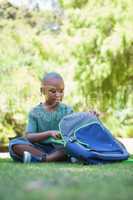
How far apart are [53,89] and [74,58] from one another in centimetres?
885

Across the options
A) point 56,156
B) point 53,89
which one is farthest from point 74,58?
point 56,156

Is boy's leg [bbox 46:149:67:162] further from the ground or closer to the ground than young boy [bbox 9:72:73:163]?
closer to the ground

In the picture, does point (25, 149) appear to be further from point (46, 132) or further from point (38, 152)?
point (46, 132)

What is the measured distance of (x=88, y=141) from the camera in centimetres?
448

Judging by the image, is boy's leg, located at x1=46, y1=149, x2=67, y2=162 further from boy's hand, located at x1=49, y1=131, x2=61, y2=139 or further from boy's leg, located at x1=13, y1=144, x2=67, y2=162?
boy's hand, located at x1=49, y1=131, x2=61, y2=139

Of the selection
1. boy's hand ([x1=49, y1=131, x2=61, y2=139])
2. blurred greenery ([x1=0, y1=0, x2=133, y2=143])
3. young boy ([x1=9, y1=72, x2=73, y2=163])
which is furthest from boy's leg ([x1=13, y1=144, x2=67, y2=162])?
blurred greenery ([x1=0, y1=0, x2=133, y2=143])

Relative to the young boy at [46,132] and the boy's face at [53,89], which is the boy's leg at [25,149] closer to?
the young boy at [46,132]

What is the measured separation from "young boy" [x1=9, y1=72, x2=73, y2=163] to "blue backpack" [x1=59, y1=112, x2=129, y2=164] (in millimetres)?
128

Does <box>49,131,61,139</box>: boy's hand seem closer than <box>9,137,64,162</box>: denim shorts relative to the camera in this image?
Yes

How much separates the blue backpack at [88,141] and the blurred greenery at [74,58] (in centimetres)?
790

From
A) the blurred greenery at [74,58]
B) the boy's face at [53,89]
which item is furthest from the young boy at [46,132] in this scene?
the blurred greenery at [74,58]

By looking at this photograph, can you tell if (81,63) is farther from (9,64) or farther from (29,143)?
(29,143)

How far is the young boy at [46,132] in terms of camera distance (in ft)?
15.2

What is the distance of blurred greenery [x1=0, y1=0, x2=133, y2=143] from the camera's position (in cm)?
1282
